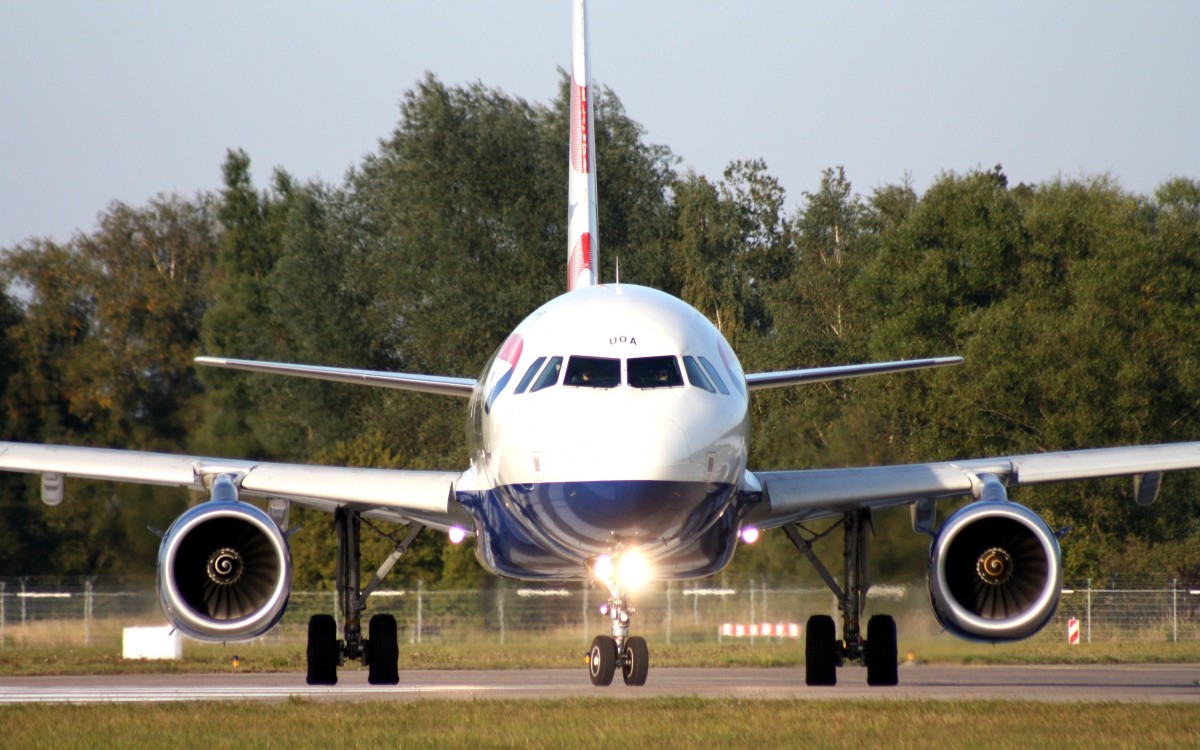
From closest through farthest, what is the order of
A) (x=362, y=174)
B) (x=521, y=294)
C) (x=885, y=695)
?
(x=885, y=695), (x=521, y=294), (x=362, y=174)

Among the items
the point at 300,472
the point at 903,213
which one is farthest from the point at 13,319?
the point at 300,472

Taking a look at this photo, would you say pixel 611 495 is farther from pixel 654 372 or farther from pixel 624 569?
pixel 624 569

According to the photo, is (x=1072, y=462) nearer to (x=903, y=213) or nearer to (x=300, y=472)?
(x=300, y=472)

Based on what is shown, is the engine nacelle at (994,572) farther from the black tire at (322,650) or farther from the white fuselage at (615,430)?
the black tire at (322,650)

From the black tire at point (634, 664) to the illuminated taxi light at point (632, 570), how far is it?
1.25 m

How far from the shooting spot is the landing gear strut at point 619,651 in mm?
15695

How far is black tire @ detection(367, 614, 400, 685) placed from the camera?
62.6 ft

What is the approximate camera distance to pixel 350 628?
18.8 m

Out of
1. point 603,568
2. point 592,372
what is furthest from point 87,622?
point 592,372

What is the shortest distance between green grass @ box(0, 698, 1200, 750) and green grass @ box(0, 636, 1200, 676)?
10033mm

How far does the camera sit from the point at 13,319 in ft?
193

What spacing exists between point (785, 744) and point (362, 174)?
54443mm

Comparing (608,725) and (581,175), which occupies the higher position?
(581,175)

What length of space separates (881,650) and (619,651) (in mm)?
3548
